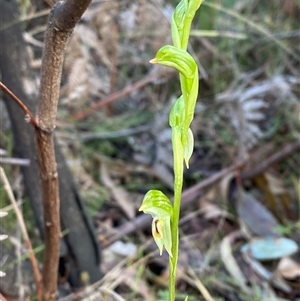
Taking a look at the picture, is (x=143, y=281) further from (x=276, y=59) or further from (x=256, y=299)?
(x=276, y=59)

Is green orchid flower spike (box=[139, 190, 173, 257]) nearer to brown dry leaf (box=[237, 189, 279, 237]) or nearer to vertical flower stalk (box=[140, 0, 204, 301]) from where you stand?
vertical flower stalk (box=[140, 0, 204, 301])

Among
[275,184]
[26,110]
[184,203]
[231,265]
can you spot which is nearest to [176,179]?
[26,110]

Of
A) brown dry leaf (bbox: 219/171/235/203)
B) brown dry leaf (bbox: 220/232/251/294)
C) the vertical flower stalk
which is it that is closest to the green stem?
the vertical flower stalk

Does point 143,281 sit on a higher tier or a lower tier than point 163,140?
lower

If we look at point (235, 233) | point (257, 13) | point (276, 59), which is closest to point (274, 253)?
point (235, 233)

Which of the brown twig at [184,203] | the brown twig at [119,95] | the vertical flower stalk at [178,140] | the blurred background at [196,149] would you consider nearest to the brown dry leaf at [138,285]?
the blurred background at [196,149]

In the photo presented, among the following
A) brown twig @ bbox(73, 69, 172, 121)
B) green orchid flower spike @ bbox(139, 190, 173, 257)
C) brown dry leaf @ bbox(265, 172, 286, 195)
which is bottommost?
brown dry leaf @ bbox(265, 172, 286, 195)
